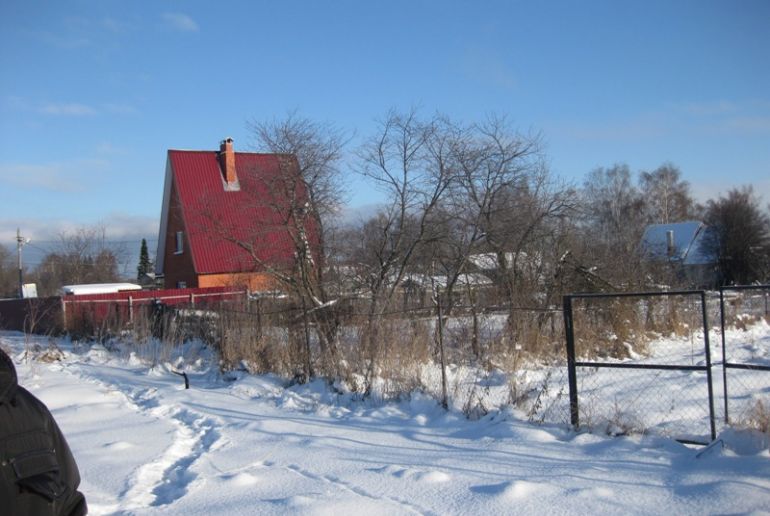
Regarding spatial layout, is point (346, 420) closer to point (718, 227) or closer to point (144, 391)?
point (144, 391)

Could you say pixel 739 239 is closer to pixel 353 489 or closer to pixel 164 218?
pixel 164 218

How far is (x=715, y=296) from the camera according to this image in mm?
18453

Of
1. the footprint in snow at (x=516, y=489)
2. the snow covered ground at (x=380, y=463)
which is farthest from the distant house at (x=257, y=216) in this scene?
the footprint in snow at (x=516, y=489)

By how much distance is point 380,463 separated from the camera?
589cm

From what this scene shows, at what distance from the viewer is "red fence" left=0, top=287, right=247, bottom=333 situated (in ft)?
59.9

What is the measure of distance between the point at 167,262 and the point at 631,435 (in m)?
30.8

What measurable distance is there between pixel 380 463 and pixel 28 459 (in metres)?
4.05

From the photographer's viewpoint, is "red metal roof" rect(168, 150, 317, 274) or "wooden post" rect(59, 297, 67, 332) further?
"wooden post" rect(59, 297, 67, 332)

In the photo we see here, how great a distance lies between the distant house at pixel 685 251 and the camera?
63.9 feet

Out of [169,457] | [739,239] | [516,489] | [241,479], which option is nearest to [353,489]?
[241,479]

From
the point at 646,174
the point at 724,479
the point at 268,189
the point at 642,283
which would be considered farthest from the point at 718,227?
the point at 724,479

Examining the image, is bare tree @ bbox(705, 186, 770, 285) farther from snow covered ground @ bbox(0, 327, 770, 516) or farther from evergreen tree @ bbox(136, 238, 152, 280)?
evergreen tree @ bbox(136, 238, 152, 280)

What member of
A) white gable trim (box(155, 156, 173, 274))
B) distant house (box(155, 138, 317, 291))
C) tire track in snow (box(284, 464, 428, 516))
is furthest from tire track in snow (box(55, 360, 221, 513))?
white gable trim (box(155, 156, 173, 274))

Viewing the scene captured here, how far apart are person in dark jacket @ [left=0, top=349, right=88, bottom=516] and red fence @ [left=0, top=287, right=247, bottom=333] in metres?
13.0
